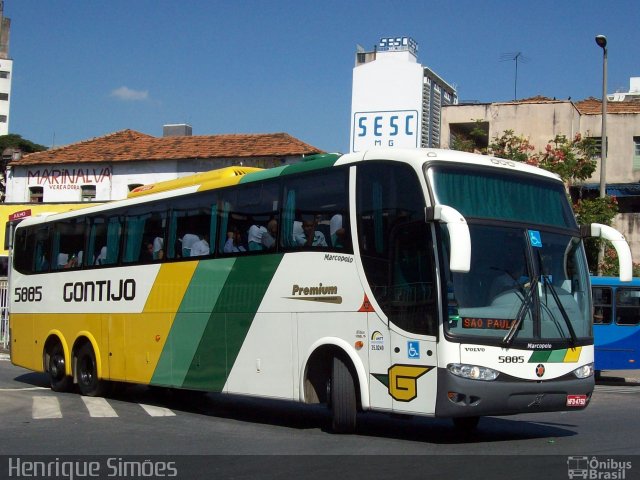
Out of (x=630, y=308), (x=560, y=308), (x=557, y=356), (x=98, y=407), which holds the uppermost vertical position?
(x=560, y=308)

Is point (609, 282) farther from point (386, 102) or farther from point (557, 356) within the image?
point (386, 102)

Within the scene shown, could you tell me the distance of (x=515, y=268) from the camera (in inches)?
407

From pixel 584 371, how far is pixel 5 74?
11759 cm

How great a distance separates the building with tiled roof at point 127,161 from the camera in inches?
1598

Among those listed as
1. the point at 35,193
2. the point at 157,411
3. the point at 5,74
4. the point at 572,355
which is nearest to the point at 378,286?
the point at 572,355

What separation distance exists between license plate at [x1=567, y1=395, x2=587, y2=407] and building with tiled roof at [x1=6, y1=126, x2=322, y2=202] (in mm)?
29350

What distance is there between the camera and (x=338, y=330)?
37.2 feet

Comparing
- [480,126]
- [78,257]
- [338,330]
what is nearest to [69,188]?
[480,126]

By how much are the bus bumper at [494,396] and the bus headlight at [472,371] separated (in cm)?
4

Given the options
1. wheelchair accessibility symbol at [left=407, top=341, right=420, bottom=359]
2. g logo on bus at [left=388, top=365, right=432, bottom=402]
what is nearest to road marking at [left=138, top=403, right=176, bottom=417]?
g logo on bus at [left=388, top=365, right=432, bottom=402]

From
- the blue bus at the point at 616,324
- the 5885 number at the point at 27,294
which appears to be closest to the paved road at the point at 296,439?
the 5885 number at the point at 27,294

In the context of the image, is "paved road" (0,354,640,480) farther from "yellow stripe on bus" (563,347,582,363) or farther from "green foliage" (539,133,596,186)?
"green foliage" (539,133,596,186)

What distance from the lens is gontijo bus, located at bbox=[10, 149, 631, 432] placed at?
9.99 m
